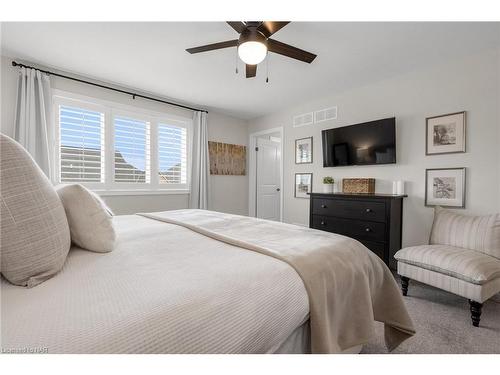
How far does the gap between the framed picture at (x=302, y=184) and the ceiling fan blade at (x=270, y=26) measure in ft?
8.51

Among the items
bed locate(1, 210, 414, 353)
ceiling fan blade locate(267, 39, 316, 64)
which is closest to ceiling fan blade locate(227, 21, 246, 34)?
ceiling fan blade locate(267, 39, 316, 64)

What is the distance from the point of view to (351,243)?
131cm

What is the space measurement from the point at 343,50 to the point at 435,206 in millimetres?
2001

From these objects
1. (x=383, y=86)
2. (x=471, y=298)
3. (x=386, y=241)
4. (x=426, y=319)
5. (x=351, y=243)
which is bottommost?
(x=426, y=319)

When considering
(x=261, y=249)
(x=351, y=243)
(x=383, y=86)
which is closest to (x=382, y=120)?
(x=383, y=86)

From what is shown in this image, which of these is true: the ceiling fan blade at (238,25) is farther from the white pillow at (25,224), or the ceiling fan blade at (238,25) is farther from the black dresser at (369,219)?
the black dresser at (369,219)

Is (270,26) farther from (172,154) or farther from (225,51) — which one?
(172,154)

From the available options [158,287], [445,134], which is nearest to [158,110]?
[158,287]

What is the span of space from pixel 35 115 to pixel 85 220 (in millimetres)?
2697

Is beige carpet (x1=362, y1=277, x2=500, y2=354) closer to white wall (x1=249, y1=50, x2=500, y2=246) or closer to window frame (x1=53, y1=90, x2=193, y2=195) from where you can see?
white wall (x1=249, y1=50, x2=500, y2=246)

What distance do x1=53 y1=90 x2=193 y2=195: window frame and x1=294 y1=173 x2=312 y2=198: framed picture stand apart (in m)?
1.94

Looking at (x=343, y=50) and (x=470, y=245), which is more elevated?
(x=343, y=50)

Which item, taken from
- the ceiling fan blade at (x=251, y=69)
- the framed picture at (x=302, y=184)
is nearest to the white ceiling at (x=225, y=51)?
the ceiling fan blade at (x=251, y=69)
